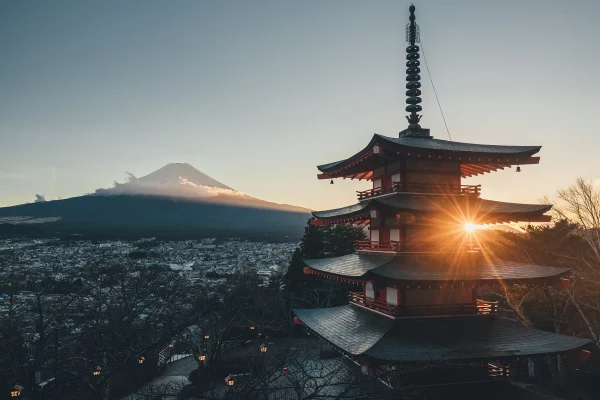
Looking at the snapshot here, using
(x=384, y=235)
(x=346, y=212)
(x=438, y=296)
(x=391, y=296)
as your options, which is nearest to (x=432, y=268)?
(x=438, y=296)

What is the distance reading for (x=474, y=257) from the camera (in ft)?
44.3

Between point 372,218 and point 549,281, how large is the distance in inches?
222

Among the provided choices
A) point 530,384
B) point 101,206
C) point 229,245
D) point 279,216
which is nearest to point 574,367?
point 530,384

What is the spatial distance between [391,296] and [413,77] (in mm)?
8078

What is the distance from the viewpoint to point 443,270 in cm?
1252

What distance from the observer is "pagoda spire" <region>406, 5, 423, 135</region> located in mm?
15539

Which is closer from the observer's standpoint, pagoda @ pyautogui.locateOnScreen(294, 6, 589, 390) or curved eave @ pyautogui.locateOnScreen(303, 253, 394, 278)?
pagoda @ pyautogui.locateOnScreen(294, 6, 589, 390)

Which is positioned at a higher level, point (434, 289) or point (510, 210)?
point (510, 210)

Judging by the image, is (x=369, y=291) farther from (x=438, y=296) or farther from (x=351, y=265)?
(x=438, y=296)

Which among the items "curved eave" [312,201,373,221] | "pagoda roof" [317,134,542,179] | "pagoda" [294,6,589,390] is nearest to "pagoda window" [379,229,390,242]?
"pagoda" [294,6,589,390]

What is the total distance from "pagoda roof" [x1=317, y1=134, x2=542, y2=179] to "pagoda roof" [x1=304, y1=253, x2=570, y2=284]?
3.17 metres

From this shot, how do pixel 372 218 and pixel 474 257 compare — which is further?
pixel 372 218

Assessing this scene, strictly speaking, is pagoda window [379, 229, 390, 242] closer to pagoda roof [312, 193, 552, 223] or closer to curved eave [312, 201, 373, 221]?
curved eave [312, 201, 373, 221]

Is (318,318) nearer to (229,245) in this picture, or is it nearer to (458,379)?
(458,379)
